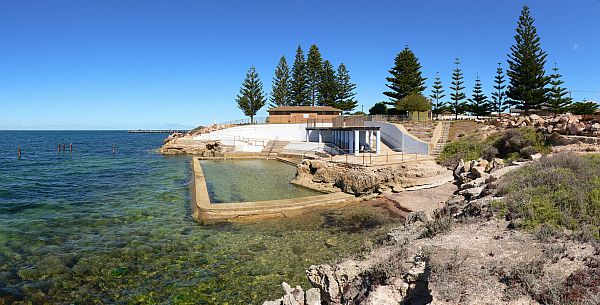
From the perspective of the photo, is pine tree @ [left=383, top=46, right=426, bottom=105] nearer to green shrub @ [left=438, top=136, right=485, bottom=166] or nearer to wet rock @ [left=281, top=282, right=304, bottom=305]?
green shrub @ [left=438, top=136, right=485, bottom=166]

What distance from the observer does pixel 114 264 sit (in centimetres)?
888

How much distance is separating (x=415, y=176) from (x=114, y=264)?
1432 cm

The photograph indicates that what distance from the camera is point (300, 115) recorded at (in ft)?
144

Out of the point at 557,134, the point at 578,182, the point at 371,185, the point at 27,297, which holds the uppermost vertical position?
the point at 557,134

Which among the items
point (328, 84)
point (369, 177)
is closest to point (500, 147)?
point (369, 177)

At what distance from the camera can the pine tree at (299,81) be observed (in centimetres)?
5678

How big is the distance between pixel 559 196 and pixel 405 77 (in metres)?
41.1

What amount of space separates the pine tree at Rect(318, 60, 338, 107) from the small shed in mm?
10726

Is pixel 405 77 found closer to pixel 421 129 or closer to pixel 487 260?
pixel 421 129

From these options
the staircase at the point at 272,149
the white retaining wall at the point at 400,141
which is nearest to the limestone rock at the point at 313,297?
the white retaining wall at the point at 400,141

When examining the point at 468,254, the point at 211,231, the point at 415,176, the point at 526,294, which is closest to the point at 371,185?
the point at 415,176

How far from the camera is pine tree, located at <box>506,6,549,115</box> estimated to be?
35875 millimetres

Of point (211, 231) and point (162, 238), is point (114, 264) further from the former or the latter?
point (211, 231)

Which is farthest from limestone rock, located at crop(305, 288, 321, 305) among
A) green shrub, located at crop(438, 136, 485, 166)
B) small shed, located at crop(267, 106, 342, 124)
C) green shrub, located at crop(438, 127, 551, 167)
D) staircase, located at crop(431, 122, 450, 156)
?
small shed, located at crop(267, 106, 342, 124)
